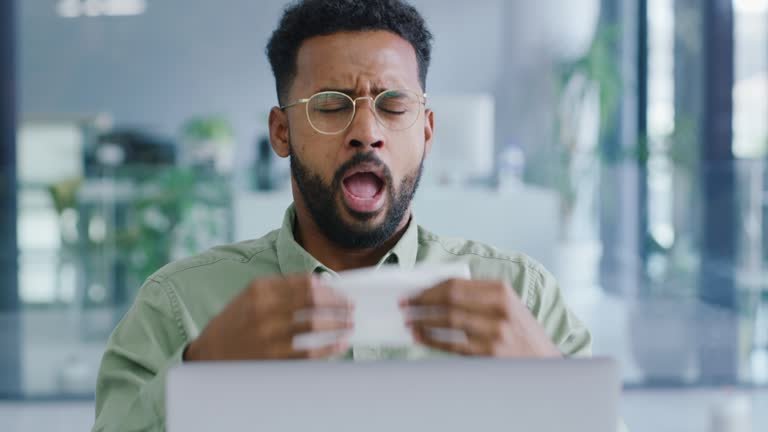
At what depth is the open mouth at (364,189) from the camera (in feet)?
4.43

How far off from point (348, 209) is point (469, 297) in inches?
20.7

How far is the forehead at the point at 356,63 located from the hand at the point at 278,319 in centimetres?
57

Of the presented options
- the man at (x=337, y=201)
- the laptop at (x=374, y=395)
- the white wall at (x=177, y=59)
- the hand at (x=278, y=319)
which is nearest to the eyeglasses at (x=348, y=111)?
the man at (x=337, y=201)

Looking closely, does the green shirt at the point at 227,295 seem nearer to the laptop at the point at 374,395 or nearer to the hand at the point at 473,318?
the hand at the point at 473,318

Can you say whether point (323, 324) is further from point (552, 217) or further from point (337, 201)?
point (552, 217)

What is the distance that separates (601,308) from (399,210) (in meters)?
3.59

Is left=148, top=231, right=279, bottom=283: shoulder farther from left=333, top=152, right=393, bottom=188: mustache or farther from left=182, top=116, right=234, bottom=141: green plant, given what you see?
left=182, top=116, right=234, bottom=141: green plant

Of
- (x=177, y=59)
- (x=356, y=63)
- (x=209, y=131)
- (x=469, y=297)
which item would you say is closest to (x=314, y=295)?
(x=469, y=297)

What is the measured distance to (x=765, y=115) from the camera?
→ 4965mm

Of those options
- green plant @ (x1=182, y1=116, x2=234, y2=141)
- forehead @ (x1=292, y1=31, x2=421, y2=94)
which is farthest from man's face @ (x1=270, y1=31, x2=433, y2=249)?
green plant @ (x1=182, y1=116, x2=234, y2=141)

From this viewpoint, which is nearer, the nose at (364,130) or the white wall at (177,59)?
the nose at (364,130)

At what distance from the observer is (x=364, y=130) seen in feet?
4.45

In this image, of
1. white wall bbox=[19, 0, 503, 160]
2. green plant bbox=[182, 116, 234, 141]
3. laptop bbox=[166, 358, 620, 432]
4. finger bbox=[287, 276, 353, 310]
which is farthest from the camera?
white wall bbox=[19, 0, 503, 160]

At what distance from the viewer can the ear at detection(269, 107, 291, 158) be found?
1493 mm
